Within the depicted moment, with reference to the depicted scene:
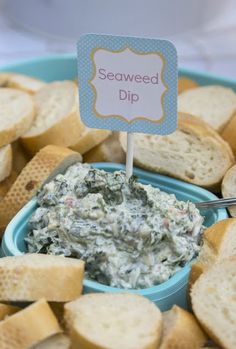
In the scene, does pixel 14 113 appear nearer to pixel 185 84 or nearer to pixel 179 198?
pixel 179 198

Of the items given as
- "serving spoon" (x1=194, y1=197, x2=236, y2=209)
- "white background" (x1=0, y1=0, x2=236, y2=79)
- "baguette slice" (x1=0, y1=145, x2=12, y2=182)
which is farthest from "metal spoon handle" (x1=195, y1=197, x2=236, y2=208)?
A: "white background" (x1=0, y1=0, x2=236, y2=79)

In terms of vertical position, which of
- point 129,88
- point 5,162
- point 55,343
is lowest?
point 55,343

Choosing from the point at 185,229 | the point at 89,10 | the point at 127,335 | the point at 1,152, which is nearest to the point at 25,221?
the point at 1,152

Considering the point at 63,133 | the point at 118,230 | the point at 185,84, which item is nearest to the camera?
the point at 118,230

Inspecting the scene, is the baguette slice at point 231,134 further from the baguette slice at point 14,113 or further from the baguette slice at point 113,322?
the baguette slice at point 113,322

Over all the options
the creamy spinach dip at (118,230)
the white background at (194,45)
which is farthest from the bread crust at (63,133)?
the white background at (194,45)

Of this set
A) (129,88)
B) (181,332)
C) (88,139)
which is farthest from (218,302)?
(88,139)

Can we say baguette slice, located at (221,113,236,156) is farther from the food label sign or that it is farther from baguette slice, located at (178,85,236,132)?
the food label sign
